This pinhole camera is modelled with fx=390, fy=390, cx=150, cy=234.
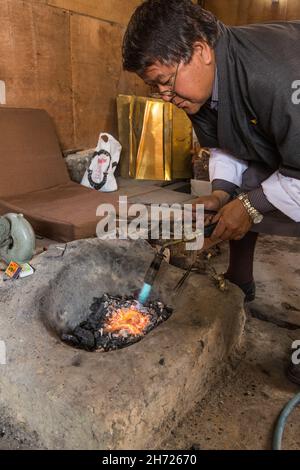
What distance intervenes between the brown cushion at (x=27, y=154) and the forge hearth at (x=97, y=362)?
1.38 metres

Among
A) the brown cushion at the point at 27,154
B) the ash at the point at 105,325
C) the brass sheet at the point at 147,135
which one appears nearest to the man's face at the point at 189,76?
the ash at the point at 105,325

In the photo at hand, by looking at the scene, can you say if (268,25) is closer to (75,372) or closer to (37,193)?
(75,372)

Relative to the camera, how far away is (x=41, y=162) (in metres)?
3.49

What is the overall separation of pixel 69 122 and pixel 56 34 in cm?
89

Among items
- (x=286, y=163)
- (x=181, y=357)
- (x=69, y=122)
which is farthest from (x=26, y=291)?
(x=69, y=122)

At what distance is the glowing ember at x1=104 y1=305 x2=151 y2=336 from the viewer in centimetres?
198

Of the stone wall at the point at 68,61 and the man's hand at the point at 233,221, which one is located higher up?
the stone wall at the point at 68,61

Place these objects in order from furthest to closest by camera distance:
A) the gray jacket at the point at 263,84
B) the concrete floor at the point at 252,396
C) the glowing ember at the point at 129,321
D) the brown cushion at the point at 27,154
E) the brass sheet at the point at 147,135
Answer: the brass sheet at the point at 147,135
the brown cushion at the point at 27,154
the glowing ember at the point at 129,321
the concrete floor at the point at 252,396
the gray jacket at the point at 263,84

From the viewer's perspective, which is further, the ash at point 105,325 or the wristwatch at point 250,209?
the ash at point 105,325

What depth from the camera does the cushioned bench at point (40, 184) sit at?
273 cm

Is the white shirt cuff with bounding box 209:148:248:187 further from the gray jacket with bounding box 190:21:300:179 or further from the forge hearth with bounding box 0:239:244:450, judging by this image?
the forge hearth with bounding box 0:239:244:450

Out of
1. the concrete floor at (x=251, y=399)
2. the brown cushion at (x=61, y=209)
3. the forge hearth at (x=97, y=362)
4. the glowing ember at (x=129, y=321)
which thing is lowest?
the concrete floor at (x=251, y=399)

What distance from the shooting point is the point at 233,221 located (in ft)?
5.84

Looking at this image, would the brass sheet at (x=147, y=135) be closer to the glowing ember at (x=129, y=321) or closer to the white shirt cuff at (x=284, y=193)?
the glowing ember at (x=129, y=321)
